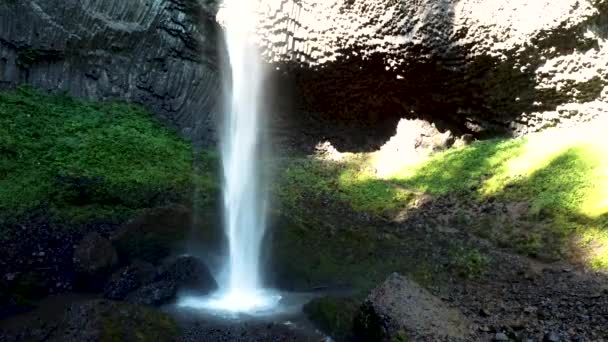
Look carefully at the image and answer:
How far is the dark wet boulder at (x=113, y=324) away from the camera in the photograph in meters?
5.21

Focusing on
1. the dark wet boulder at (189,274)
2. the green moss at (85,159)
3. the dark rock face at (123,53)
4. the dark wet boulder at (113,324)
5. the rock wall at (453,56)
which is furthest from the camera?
the dark rock face at (123,53)

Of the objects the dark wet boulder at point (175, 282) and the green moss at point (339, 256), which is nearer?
the dark wet boulder at point (175, 282)

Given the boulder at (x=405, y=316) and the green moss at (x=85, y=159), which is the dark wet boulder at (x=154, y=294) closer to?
the green moss at (x=85, y=159)

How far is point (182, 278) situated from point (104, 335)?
6.66 ft

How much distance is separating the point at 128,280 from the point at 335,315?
303 cm

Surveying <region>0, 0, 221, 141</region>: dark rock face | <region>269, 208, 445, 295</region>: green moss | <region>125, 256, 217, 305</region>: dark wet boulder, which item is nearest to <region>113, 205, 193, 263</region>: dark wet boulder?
<region>125, 256, 217, 305</region>: dark wet boulder

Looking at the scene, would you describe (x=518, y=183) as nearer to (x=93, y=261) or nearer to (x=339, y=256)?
(x=339, y=256)

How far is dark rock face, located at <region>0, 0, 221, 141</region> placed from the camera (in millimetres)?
11719

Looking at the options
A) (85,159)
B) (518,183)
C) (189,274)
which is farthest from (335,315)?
(85,159)

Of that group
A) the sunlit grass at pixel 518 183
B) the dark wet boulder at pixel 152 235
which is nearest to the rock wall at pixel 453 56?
the sunlit grass at pixel 518 183

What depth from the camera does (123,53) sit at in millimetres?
12719

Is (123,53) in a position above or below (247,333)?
above

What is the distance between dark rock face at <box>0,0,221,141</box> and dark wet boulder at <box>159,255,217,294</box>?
19.9 feet

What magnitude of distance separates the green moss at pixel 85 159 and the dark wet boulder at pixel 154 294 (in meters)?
2.12
